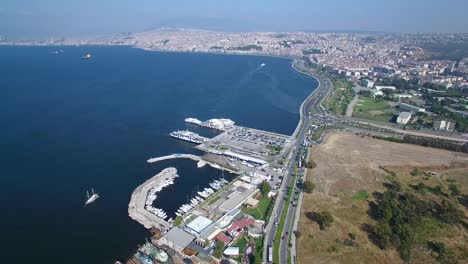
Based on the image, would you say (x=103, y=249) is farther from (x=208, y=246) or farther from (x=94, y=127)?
(x=94, y=127)

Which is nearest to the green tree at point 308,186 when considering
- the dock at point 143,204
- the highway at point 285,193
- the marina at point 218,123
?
the highway at point 285,193

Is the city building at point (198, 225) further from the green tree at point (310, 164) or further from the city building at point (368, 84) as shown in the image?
the city building at point (368, 84)

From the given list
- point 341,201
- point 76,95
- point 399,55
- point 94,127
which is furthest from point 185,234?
point 399,55

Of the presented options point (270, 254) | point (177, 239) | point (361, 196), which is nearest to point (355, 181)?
point (361, 196)

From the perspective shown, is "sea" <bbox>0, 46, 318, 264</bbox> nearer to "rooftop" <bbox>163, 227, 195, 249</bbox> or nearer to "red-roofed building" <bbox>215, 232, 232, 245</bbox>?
"rooftop" <bbox>163, 227, 195, 249</bbox>

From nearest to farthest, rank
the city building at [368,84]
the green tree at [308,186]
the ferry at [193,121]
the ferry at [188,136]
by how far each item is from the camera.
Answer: the green tree at [308,186] → the ferry at [188,136] → the ferry at [193,121] → the city building at [368,84]

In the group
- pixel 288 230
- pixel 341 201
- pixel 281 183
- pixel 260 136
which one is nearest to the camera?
pixel 288 230

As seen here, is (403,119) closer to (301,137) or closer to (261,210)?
(301,137)
